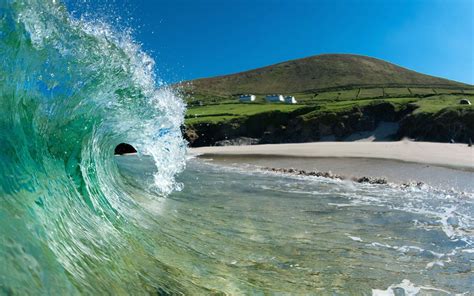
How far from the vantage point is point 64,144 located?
663 cm

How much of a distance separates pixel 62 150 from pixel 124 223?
1617 mm

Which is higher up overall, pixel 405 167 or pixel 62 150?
pixel 62 150

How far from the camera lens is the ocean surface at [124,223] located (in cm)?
397

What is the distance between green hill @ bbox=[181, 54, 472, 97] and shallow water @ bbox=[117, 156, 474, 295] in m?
107

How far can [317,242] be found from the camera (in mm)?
7059

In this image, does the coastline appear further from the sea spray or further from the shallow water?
the sea spray

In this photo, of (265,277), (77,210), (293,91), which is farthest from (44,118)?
(293,91)

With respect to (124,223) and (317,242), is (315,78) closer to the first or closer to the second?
(317,242)

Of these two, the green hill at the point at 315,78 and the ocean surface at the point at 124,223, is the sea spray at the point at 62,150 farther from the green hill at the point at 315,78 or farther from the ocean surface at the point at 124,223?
the green hill at the point at 315,78

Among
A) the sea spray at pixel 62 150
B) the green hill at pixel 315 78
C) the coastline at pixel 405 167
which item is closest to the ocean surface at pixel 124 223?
the sea spray at pixel 62 150

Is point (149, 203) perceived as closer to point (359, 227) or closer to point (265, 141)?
point (359, 227)

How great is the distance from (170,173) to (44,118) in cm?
878

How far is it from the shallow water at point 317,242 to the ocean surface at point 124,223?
0.10ft

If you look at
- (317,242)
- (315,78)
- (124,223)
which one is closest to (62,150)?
(124,223)
